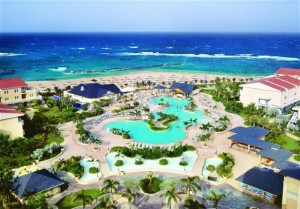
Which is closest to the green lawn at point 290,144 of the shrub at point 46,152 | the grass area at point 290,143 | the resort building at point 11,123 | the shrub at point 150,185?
the grass area at point 290,143

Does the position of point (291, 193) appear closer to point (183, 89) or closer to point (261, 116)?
point (261, 116)

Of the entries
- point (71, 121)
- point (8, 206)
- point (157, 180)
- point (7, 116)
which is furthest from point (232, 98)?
point (8, 206)

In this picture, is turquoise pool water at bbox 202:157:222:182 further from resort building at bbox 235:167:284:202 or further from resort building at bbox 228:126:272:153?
resort building at bbox 228:126:272:153

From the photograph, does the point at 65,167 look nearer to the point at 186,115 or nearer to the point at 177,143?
the point at 177,143

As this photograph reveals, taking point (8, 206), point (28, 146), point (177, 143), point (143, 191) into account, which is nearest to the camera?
point (8, 206)

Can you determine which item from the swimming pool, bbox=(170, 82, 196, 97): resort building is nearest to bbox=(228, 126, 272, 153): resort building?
the swimming pool

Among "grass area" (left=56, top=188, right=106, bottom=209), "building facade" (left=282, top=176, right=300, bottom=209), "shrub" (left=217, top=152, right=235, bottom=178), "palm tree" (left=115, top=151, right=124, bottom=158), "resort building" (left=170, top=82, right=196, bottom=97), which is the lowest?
"grass area" (left=56, top=188, right=106, bottom=209)
